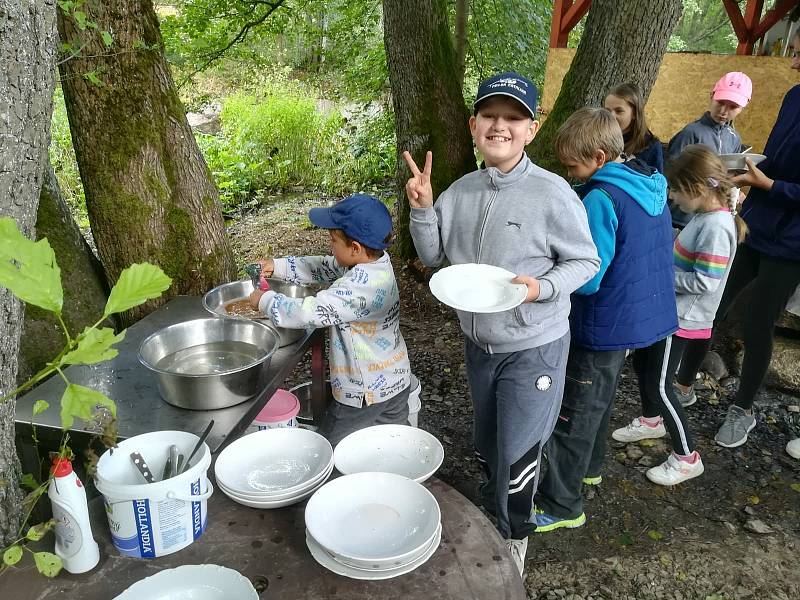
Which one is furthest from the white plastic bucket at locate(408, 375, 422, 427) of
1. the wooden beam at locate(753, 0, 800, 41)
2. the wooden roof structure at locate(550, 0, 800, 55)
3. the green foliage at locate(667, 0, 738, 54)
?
the green foliage at locate(667, 0, 738, 54)

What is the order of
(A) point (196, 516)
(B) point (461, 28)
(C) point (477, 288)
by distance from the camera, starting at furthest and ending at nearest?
(B) point (461, 28) < (C) point (477, 288) < (A) point (196, 516)

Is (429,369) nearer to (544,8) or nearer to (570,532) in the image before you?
(570,532)

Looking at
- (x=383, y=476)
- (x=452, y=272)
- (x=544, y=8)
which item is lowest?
(x=383, y=476)

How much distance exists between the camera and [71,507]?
4.43 ft

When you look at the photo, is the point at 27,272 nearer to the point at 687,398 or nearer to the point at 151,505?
the point at 151,505

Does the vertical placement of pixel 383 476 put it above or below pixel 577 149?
below

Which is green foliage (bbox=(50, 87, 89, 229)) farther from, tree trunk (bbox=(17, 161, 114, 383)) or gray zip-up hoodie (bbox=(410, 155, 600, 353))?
gray zip-up hoodie (bbox=(410, 155, 600, 353))

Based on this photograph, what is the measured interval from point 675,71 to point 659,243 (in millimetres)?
6279

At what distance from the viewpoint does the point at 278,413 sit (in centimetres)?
276

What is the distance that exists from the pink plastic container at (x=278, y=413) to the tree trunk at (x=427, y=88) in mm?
2977

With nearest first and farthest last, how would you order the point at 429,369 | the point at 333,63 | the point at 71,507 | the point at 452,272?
the point at 71,507 → the point at 452,272 → the point at 429,369 → the point at 333,63

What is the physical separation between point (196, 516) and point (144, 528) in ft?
0.41

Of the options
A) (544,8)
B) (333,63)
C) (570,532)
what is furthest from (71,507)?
(544,8)

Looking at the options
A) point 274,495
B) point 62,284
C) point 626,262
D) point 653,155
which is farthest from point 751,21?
point 274,495
